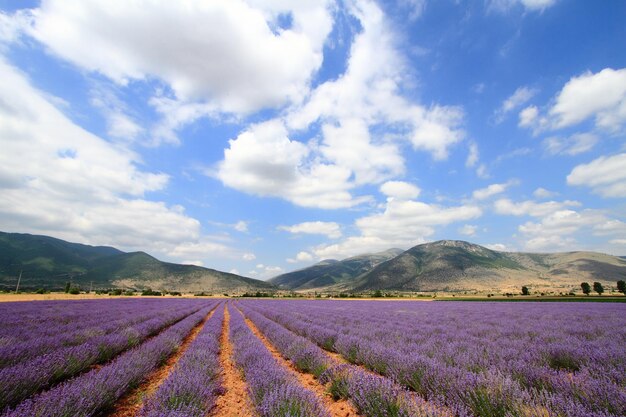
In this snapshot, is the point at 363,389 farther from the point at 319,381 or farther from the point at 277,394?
the point at 319,381

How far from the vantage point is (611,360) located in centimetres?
479

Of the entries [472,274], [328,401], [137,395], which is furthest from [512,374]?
[472,274]

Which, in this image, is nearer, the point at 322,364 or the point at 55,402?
the point at 55,402

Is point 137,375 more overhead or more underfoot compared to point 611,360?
more underfoot

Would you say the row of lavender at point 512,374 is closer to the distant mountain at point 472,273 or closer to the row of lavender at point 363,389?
the row of lavender at point 363,389

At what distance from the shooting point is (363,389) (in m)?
3.63

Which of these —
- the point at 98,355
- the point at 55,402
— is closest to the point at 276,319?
the point at 98,355

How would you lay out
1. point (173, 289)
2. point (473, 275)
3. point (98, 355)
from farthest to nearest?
point (473, 275) < point (173, 289) < point (98, 355)

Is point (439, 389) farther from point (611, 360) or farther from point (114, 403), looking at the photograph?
point (114, 403)

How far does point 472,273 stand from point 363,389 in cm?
15189

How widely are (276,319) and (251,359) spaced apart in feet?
35.3

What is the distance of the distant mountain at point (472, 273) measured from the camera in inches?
4798

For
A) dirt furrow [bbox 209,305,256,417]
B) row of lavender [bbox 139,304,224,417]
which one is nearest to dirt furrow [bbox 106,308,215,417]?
row of lavender [bbox 139,304,224,417]

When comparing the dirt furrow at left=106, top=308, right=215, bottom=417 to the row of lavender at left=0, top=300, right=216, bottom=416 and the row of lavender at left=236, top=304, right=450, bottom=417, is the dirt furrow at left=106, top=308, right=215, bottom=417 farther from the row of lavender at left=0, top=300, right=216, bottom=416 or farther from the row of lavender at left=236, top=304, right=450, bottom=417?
the row of lavender at left=236, top=304, right=450, bottom=417
